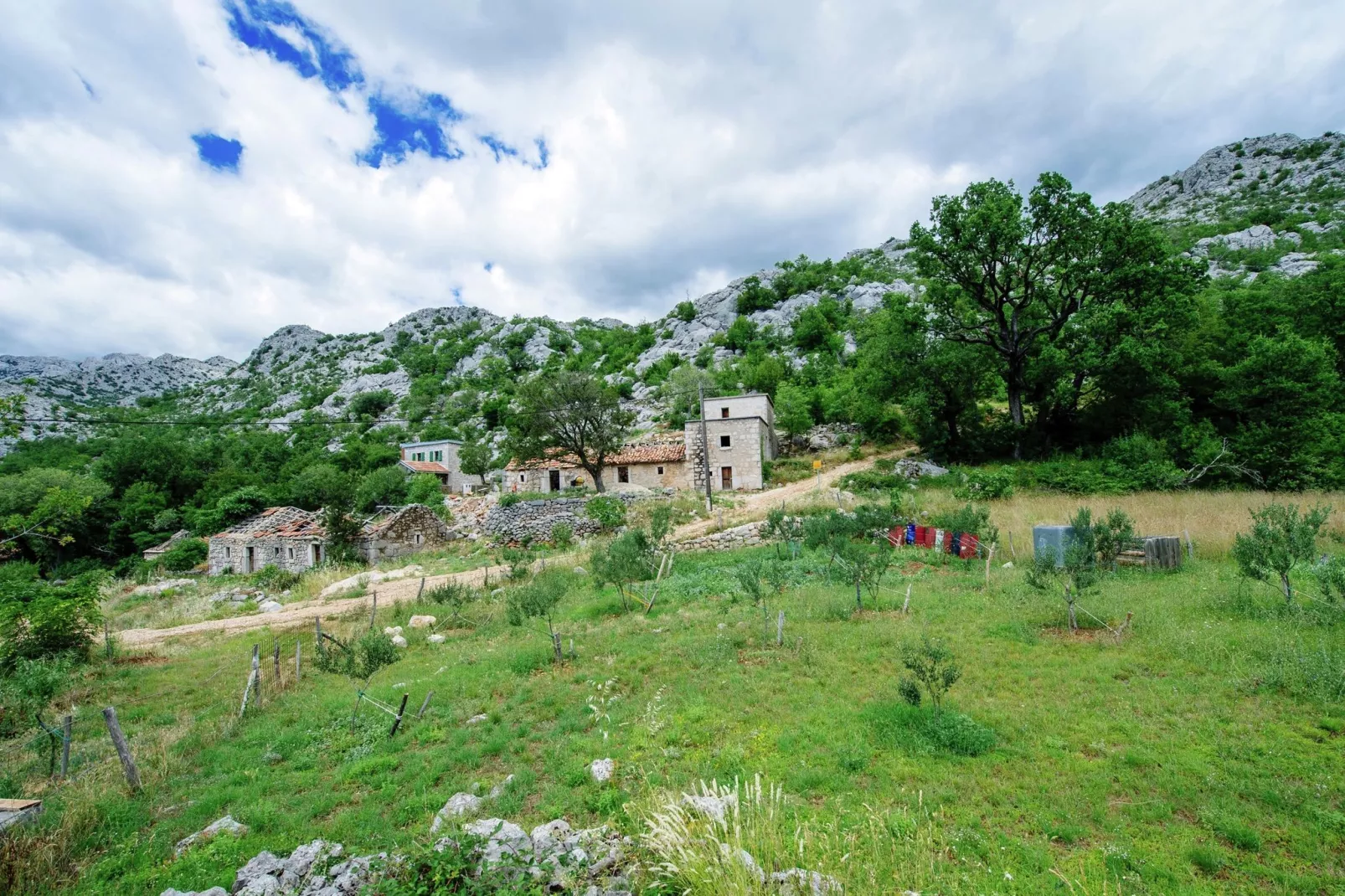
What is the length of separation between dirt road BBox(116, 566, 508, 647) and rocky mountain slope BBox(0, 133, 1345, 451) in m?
34.3

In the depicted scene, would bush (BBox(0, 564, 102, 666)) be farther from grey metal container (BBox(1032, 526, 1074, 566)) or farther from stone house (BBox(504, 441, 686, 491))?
grey metal container (BBox(1032, 526, 1074, 566))

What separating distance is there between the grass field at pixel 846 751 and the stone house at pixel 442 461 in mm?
47349

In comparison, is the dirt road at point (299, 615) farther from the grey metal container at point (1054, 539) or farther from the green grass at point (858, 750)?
the grey metal container at point (1054, 539)

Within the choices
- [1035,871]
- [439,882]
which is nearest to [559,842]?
[439,882]

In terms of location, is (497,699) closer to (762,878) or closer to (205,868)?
(205,868)

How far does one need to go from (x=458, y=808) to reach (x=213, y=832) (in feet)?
8.61

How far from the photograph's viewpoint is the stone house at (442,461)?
5744 cm

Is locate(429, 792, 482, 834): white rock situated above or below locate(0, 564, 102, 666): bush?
below

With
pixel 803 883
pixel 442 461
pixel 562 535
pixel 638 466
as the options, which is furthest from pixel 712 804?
pixel 442 461

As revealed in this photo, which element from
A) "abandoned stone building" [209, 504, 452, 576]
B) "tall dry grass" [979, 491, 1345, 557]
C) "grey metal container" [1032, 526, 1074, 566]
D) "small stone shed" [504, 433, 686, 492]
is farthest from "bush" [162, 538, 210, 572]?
"tall dry grass" [979, 491, 1345, 557]

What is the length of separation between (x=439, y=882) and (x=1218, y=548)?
60.0 feet

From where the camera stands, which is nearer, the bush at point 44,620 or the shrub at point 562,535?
the bush at point 44,620

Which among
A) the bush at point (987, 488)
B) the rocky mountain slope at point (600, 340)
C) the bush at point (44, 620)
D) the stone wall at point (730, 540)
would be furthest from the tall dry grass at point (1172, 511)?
the rocky mountain slope at point (600, 340)

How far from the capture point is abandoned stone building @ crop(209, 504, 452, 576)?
92.8 feet
